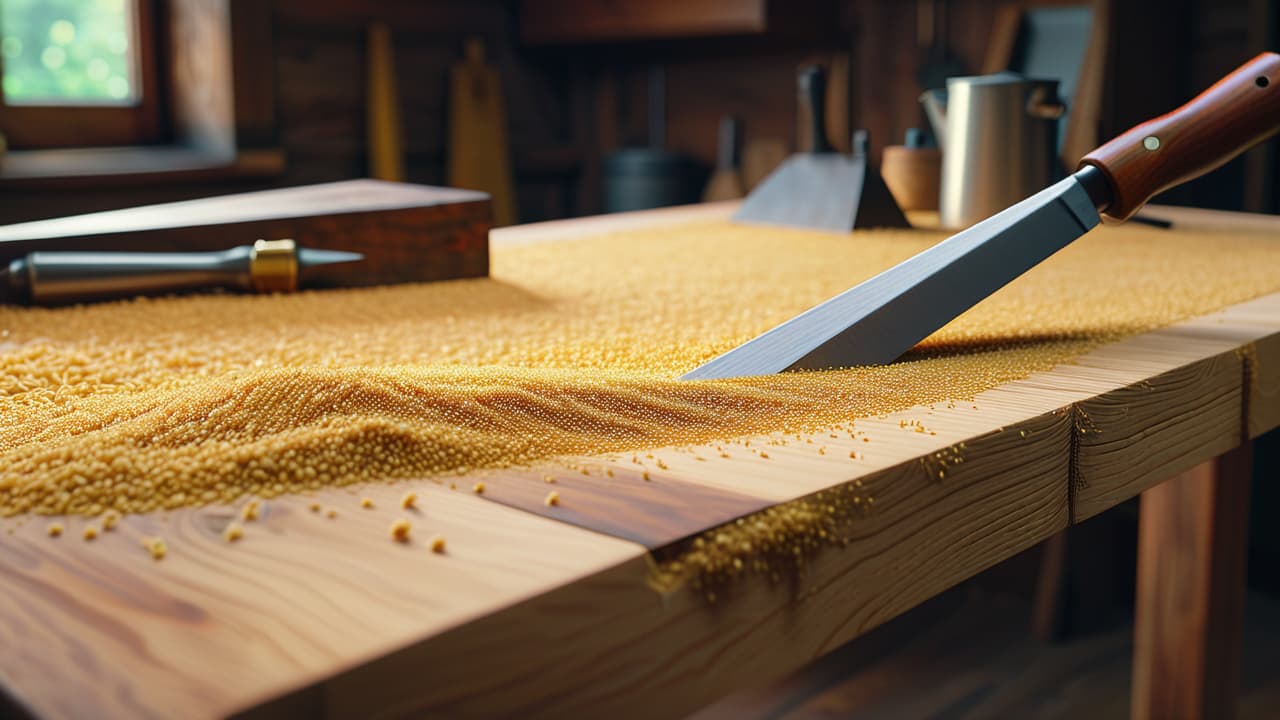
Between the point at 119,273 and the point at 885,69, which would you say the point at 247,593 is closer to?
the point at 119,273

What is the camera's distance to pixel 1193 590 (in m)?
1.02

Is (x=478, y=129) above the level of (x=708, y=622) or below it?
above

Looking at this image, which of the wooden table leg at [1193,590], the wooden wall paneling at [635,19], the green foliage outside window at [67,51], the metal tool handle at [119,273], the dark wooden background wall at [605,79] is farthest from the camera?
the wooden wall paneling at [635,19]

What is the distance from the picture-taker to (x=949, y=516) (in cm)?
46

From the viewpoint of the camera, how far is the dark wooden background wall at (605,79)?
7.07 ft

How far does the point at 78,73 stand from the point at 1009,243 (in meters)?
Answer: 2.30

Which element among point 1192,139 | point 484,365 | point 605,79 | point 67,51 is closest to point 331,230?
point 484,365

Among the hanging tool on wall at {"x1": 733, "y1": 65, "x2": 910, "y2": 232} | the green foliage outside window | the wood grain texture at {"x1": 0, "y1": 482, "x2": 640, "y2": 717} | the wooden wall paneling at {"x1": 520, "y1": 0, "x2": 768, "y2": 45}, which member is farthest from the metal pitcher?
the green foliage outside window

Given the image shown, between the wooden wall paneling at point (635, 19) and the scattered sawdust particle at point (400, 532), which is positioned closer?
the scattered sawdust particle at point (400, 532)

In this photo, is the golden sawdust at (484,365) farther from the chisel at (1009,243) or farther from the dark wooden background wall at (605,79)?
the dark wooden background wall at (605,79)

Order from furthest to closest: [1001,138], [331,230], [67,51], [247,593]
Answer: [67,51]
[1001,138]
[331,230]
[247,593]

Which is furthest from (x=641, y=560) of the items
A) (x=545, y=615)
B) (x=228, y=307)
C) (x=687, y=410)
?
(x=228, y=307)

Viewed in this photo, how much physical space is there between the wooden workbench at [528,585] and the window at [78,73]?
226 cm

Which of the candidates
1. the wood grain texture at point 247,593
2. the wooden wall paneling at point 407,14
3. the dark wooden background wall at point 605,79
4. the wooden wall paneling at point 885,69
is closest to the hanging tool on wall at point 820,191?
the dark wooden background wall at point 605,79
